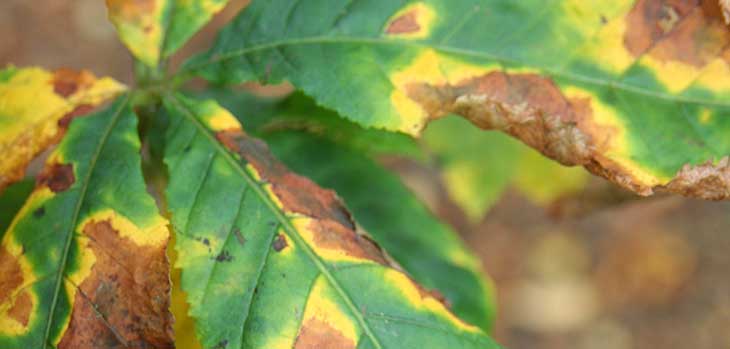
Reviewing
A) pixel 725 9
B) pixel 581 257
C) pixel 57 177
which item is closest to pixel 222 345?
pixel 57 177

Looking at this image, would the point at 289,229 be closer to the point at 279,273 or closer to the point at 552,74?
the point at 279,273

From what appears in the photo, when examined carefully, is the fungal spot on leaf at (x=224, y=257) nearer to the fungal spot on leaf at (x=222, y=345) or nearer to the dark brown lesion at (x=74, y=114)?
the fungal spot on leaf at (x=222, y=345)

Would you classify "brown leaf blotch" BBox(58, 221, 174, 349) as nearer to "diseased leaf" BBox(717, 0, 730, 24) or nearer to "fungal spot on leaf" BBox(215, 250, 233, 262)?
"fungal spot on leaf" BBox(215, 250, 233, 262)

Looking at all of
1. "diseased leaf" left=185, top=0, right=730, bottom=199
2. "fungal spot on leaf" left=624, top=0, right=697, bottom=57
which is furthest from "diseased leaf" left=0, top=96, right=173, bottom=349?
"fungal spot on leaf" left=624, top=0, right=697, bottom=57

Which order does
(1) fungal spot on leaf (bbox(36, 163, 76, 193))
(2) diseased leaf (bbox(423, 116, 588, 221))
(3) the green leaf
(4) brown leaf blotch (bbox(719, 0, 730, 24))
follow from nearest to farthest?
(4) brown leaf blotch (bbox(719, 0, 730, 24)) → (1) fungal spot on leaf (bbox(36, 163, 76, 193)) → (3) the green leaf → (2) diseased leaf (bbox(423, 116, 588, 221))

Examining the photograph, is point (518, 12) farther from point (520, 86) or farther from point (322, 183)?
point (322, 183)

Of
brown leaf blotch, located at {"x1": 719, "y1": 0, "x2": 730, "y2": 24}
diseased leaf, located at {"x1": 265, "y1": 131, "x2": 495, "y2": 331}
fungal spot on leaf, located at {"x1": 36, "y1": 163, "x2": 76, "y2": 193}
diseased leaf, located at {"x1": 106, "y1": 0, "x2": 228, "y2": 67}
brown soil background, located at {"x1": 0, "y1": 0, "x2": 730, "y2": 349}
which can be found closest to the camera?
brown leaf blotch, located at {"x1": 719, "y1": 0, "x2": 730, "y2": 24}
